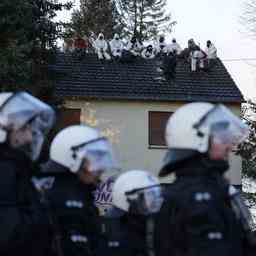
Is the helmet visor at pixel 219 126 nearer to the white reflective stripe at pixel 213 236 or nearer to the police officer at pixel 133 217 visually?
the white reflective stripe at pixel 213 236

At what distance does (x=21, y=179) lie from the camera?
5520 millimetres

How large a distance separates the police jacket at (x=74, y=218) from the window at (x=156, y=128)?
87.9ft

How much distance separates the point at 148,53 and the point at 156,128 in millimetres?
4884

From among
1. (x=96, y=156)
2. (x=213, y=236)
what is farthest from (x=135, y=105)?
(x=213, y=236)

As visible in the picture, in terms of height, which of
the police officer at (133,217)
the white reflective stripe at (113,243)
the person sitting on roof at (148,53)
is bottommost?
the white reflective stripe at (113,243)

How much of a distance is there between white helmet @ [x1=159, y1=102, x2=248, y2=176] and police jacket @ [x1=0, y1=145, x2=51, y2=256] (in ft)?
3.04

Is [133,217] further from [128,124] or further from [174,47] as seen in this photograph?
[174,47]

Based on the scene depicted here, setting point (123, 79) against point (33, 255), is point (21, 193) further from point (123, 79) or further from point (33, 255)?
point (123, 79)

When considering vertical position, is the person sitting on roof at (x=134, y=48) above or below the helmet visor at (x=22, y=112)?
above

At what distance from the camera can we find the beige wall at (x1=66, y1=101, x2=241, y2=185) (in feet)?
108

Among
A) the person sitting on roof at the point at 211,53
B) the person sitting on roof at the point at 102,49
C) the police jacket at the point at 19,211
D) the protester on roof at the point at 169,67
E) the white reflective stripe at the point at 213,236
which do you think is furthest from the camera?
the person sitting on roof at the point at 211,53

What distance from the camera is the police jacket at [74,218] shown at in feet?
19.3

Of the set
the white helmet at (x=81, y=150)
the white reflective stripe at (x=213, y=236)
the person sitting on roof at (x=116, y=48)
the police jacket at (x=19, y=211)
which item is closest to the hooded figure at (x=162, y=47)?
the person sitting on roof at (x=116, y=48)

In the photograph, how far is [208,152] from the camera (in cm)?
514
